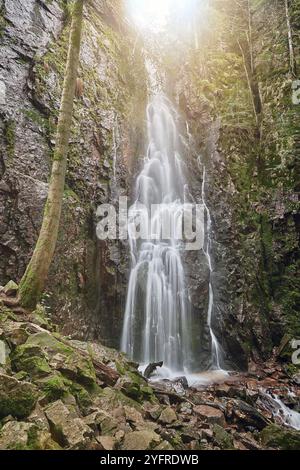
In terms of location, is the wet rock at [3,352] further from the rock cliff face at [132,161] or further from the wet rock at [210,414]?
the rock cliff face at [132,161]

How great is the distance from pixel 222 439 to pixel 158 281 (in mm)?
5818

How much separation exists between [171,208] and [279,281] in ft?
16.0

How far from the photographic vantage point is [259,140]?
13.2 metres

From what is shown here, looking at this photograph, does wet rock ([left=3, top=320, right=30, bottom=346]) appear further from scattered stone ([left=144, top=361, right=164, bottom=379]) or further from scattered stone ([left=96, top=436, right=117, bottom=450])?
scattered stone ([left=144, top=361, right=164, bottom=379])

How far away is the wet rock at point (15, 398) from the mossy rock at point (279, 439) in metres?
4.02

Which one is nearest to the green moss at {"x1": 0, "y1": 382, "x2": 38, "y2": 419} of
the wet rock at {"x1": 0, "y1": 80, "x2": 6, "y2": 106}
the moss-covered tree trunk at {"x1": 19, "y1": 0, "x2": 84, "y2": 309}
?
the moss-covered tree trunk at {"x1": 19, "y1": 0, "x2": 84, "y2": 309}

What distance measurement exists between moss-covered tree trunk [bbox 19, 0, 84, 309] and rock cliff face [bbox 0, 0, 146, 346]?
2.12m

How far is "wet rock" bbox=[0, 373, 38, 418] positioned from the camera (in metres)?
2.48

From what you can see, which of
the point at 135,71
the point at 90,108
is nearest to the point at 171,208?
the point at 90,108

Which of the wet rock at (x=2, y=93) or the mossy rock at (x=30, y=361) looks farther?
the wet rock at (x=2, y=93)

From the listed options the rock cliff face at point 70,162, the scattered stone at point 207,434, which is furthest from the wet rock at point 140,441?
the rock cliff face at point 70,162

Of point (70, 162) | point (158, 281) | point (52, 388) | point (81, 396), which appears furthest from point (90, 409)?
point (70, 162)

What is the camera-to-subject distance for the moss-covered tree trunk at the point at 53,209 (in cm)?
496

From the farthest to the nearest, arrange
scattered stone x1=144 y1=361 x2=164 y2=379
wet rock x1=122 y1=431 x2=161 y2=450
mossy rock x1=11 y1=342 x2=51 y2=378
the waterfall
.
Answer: the waterfall < scattered stone x1=144 y1=361 x2=164 y2=379 < mossy rock x1=11 y1=342 x2=51 y2=378 < wet rock x1=122 y1=431 x2=161 y2=450
